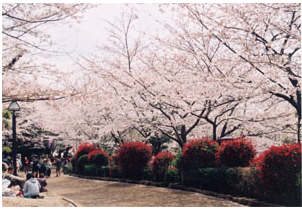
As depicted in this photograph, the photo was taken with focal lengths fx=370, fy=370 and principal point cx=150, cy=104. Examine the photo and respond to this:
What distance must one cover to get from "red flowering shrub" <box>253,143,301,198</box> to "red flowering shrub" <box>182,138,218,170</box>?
3705mm

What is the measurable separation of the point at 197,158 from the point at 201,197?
196cm

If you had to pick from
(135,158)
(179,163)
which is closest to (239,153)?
(179,163)

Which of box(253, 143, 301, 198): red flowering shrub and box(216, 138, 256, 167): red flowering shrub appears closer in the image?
box(253, 143, 301, 198): red flowering shrub

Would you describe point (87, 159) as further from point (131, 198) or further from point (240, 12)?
point (240, 12)

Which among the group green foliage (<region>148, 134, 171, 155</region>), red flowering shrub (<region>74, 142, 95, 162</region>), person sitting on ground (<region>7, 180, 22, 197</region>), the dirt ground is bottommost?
the dirt ground

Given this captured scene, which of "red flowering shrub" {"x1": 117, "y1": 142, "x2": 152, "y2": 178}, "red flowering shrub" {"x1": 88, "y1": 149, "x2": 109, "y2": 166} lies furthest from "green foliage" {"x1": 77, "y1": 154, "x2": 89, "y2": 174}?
"red flowering shrub" {"x1": 117, "y1": 142, "x2": 152, "y2": 178}

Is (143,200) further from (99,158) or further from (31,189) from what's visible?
(99,158)

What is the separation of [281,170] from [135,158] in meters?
9.73

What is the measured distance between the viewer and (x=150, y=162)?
708 inches

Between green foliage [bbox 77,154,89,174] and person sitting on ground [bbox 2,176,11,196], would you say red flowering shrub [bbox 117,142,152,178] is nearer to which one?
green foliage [bbox 77,154,89,174]

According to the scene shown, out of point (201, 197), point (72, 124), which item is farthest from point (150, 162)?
point (72, 124)

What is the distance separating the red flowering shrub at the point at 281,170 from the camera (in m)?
8.85

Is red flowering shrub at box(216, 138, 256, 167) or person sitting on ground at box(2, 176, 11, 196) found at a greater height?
red flowering shrub at box(216, 138, 256, 167)

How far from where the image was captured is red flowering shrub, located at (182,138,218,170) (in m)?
13.5
